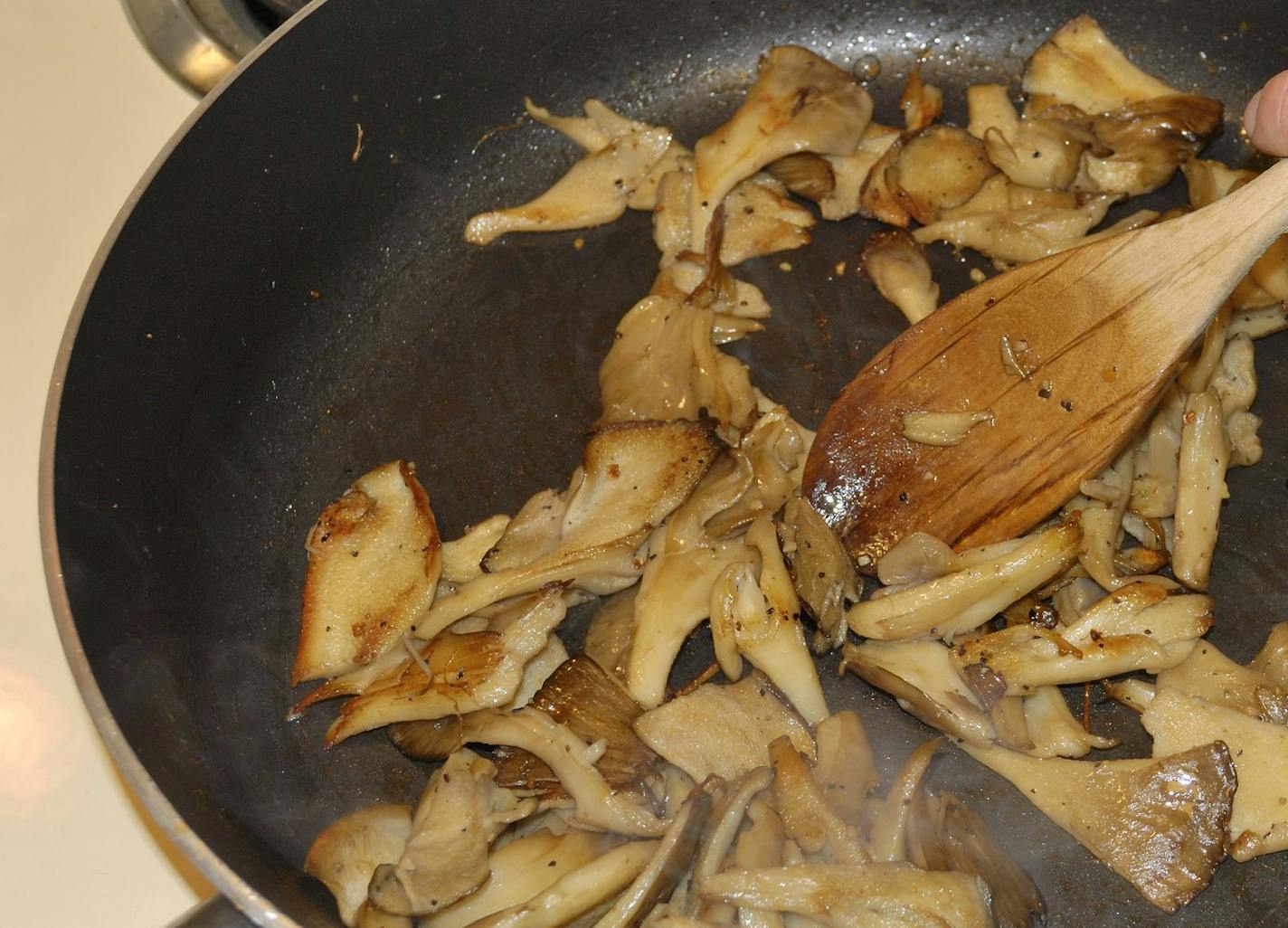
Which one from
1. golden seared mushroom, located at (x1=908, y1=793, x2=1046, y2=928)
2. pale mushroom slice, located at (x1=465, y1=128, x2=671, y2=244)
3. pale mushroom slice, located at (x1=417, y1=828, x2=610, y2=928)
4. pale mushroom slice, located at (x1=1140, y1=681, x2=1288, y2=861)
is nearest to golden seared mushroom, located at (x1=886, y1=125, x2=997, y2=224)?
pale mushroom slice, located at (x1=465, y1=128, x2=671, y2=244)

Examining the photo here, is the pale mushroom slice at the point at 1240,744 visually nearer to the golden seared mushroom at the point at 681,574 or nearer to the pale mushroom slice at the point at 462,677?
the golden seared mushroom at the point at 681,574

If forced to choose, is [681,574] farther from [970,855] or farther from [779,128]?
[779,128]

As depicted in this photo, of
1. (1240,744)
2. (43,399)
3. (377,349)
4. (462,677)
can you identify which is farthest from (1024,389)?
(43,399)

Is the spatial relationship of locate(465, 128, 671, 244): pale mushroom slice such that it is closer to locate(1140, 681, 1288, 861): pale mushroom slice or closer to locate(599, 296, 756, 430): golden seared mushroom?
locate(599, 296, 756, 430): golden seared mushroom

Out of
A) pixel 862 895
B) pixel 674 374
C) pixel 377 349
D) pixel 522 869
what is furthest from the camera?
pixel 377 349

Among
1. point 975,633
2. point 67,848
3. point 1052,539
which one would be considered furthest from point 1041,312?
point 67,848

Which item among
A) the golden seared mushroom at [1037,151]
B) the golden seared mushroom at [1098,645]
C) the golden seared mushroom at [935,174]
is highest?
the golden seared mushroom at [935,174]

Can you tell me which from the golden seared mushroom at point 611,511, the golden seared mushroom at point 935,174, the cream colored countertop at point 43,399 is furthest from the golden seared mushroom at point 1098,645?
the cream colored countertop at point 43,399
